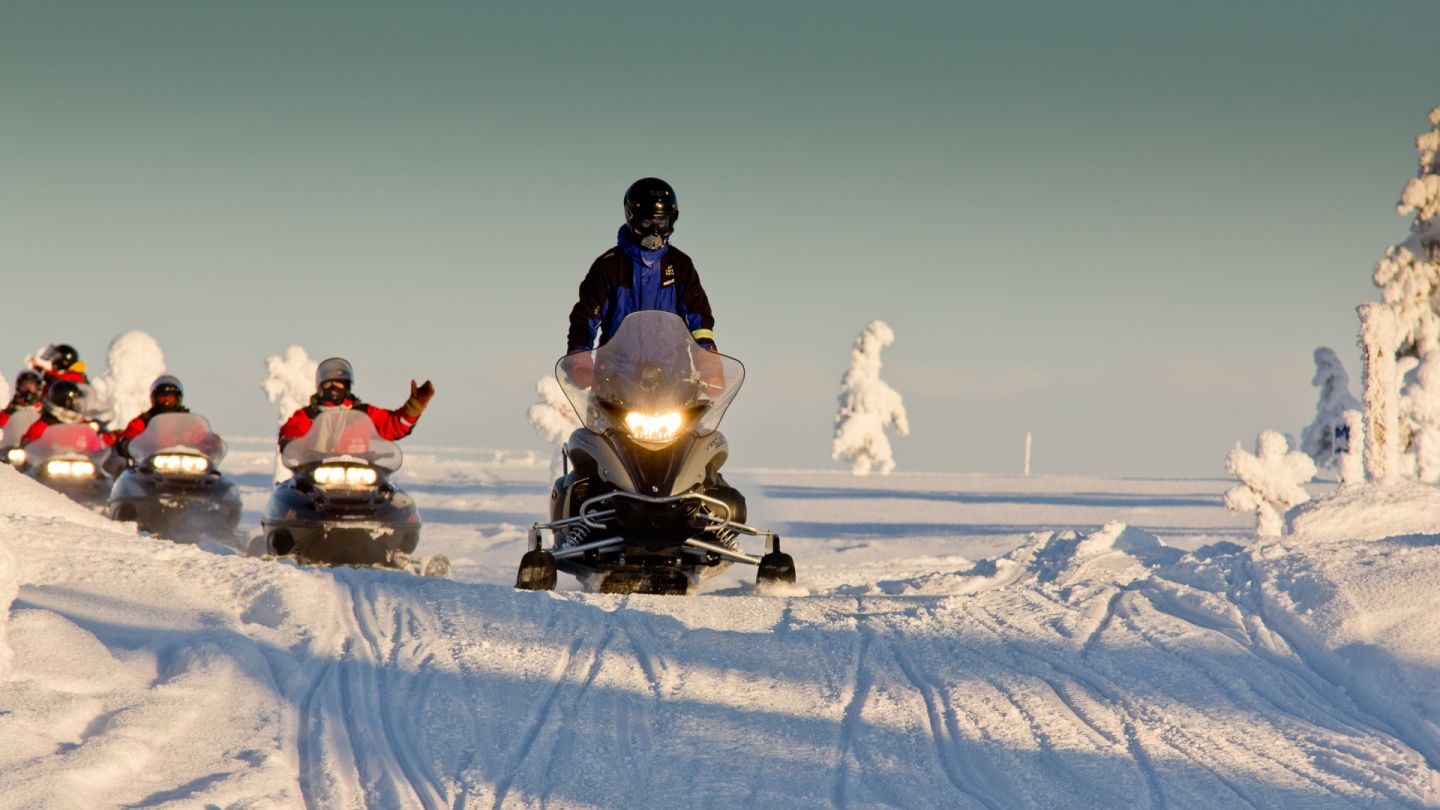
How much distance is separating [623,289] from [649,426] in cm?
116

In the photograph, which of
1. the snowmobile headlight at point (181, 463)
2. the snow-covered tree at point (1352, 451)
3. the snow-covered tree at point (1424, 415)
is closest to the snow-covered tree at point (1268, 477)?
the snow-covered tree at point (1352, 451)

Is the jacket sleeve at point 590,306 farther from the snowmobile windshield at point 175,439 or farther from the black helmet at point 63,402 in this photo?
the black helmet at point 63,402

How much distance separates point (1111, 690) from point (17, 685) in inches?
161

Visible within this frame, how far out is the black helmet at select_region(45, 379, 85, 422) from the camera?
1442 centimetres

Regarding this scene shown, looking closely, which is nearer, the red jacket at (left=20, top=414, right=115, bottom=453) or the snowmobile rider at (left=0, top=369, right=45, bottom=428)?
the red jacket at (left=20, top=414, right=115, bottom=453)

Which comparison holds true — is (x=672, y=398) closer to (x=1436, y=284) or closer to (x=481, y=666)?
(x=481, y=666)

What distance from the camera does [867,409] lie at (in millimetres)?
50562

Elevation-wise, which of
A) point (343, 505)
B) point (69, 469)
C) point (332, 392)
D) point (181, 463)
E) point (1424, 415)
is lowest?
point (343, 505)

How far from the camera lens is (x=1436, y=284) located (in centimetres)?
2445

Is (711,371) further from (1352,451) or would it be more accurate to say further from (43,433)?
(1352,451)

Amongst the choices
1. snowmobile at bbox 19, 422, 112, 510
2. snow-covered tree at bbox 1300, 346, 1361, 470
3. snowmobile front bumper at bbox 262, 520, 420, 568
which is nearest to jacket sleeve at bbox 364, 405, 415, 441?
snowmobile front bumper at bbox 262, 520, 420, 568

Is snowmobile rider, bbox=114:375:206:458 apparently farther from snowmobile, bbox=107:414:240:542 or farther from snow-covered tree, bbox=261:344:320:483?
snow-covered tree, bbox=261:344:320:483

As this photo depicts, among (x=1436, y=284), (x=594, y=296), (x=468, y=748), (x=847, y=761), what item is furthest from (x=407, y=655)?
(x=1436, y=284)

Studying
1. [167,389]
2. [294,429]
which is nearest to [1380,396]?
[294,429]
